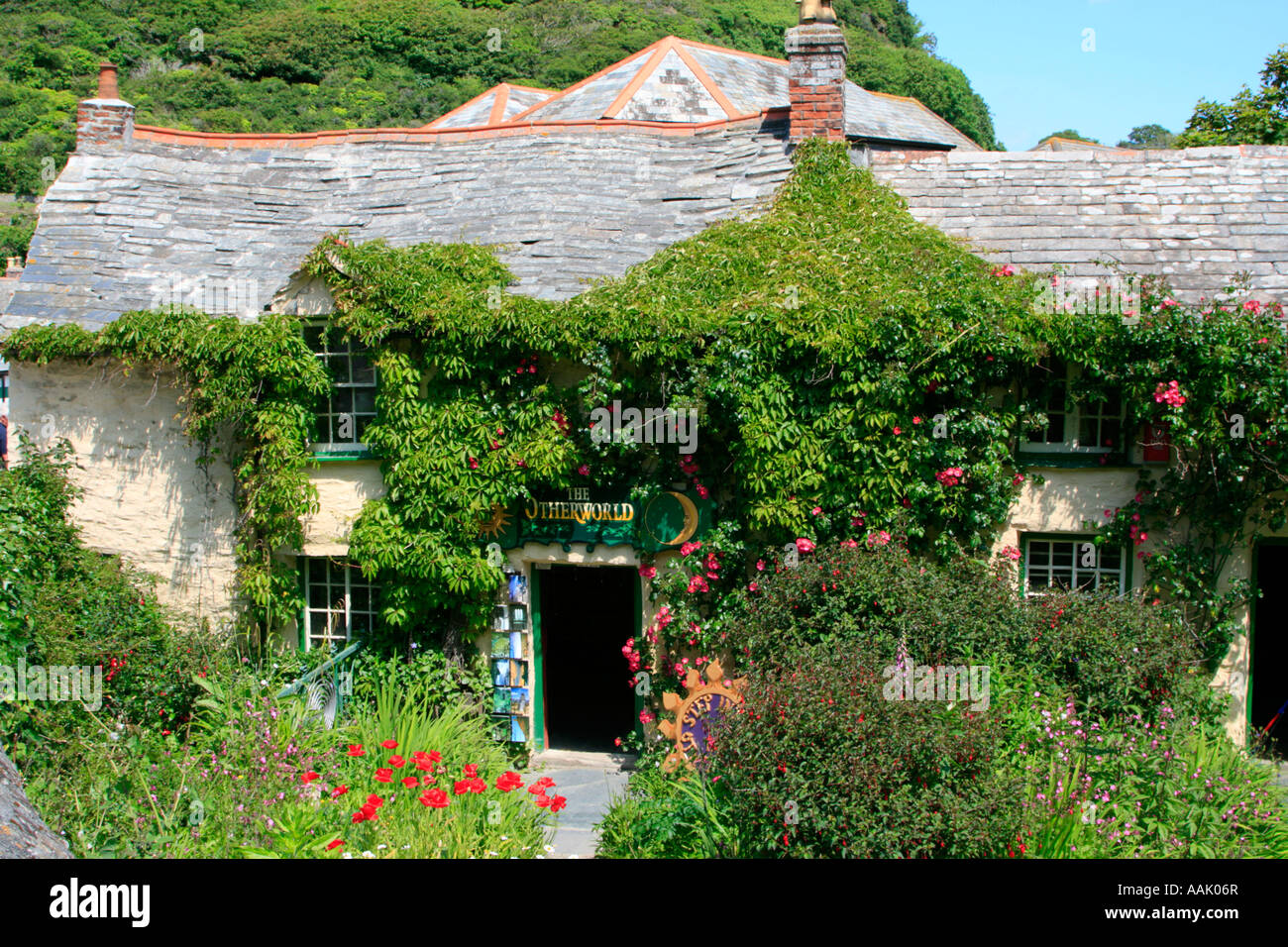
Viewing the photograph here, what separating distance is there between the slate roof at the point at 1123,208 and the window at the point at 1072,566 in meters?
2.72

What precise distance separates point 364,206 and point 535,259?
9.65 feet

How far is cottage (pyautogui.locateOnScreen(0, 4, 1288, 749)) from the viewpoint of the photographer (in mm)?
10578

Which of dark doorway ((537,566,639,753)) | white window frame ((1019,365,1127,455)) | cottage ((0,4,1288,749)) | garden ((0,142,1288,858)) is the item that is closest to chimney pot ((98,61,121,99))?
cottage ((0,4,1288,749))

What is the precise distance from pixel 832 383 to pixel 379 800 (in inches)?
213

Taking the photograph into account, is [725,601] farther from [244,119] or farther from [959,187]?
[244,119]

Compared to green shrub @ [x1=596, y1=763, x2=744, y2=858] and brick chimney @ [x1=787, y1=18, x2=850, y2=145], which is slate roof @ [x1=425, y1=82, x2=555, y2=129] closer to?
brick chimney @ [x1=787, y1=18, x2=850, y2=145]

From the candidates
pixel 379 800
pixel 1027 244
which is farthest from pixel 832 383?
pixel 379 800

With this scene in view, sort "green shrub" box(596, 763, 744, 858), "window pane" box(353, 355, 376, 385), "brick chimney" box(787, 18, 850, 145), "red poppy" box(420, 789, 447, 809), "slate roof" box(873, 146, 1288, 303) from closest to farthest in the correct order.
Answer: "red poppy" box(420, 789, 447, 809)
"green shrub" box(596, 763, 744, 858)
"slate roof" box(873, 146, 1288, 303)
"window pane" box(353, 355, 376, 385)
"brick chimney" box(787, 18, 850, 145)

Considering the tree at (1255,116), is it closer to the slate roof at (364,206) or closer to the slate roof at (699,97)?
the slate roof at (699,97)

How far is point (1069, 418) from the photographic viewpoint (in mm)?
10242

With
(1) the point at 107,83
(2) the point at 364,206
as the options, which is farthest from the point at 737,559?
(1) the point at 107,83

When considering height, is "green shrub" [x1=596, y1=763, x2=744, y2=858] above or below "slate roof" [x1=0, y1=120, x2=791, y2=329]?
below

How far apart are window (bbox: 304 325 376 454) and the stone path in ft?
13.1

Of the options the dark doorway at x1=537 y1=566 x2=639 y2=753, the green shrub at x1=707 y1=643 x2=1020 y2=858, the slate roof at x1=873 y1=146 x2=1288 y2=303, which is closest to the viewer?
the green shrub at x1=707 y1=643 x2=1020 y2=858
